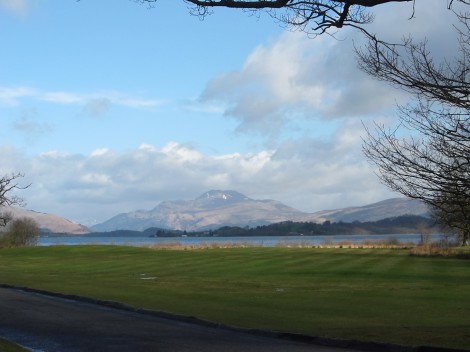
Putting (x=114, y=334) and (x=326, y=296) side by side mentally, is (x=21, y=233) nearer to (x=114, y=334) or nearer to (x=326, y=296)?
(x=326, y=296)

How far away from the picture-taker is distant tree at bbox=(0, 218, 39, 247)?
325 ft

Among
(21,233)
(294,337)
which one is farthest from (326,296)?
(21,233)

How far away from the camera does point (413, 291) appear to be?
2828 centimetres

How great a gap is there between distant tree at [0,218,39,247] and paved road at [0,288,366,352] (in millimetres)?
81198

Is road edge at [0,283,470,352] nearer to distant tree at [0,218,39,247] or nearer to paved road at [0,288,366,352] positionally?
paved road at [0,288,366,352]

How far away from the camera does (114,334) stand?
15602mm

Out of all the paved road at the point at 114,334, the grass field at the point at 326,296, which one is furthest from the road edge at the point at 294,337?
the grass field at the point at 326,296

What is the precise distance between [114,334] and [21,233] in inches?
3559

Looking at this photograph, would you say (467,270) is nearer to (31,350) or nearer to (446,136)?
(446,136)

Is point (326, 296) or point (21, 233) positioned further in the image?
point (21, 233)

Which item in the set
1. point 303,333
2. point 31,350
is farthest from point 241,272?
point 31,350

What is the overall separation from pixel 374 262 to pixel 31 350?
40.8 m

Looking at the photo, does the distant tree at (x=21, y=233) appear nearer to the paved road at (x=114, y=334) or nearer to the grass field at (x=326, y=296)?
the grass field at (x=326, y=296)

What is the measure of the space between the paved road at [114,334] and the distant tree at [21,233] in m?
81.2
